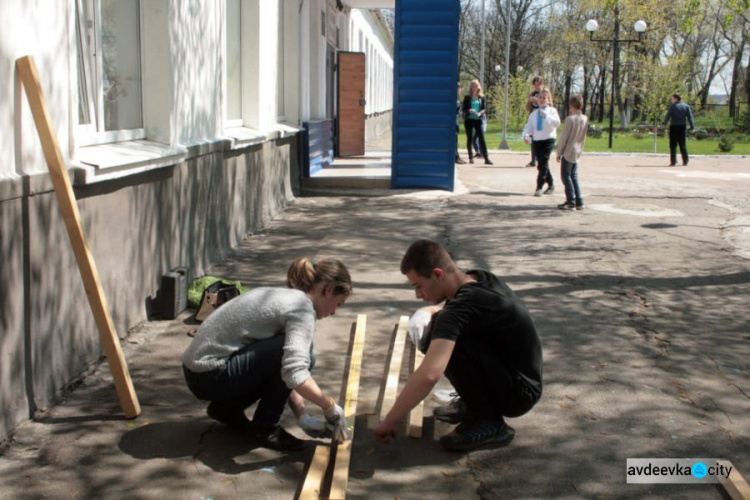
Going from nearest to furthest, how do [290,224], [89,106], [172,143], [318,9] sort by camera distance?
1. [89,106]
2. [172,143]
3. [290,224]
4. [318,9]

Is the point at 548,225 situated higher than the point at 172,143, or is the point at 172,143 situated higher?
the point at 172,143

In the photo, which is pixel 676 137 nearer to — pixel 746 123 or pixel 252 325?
pixel 252 325

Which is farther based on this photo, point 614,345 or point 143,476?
point 614,345

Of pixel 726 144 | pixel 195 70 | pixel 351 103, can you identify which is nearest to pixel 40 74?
pixel 195 70

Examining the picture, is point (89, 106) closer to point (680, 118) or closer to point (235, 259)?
point (235, 259)

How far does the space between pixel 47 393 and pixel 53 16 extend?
202 cm

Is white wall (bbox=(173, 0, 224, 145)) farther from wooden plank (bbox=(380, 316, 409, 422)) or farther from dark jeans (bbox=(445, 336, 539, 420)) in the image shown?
dark jeans (bbox=(445, 336, 539, 420))

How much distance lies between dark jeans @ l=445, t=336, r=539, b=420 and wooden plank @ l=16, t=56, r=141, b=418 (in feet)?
5.50

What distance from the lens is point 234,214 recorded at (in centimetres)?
912

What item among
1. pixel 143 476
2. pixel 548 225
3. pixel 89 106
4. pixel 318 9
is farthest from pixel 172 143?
pixel 318 9

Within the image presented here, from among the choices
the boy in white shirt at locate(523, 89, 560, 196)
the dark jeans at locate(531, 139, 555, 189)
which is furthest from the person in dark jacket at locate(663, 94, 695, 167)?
the dark jeans at locate(531, 139, 555, 189)

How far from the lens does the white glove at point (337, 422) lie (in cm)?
381

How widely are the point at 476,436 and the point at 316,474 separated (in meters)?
0.87

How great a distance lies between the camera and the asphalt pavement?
3.76 metres
